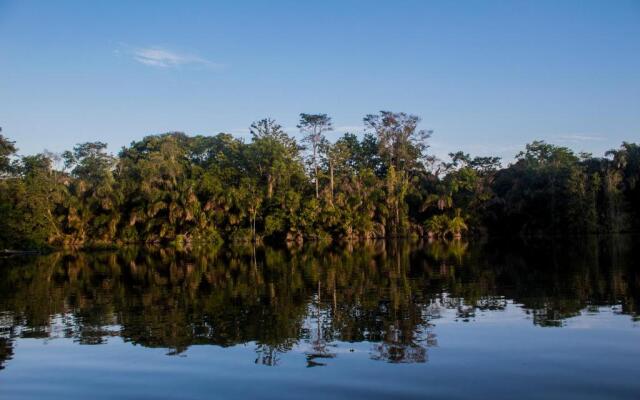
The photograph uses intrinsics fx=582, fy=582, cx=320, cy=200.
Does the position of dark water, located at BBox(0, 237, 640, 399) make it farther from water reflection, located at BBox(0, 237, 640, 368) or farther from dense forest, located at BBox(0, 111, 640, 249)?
dense forest, located at BBox(0, 111, 640, 249)

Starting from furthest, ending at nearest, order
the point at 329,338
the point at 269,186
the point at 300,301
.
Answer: the point at 269,186 < the point at 300,301 < the point at 329,338

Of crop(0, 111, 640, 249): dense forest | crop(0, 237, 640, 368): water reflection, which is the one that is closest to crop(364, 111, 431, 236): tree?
crop(0, 111, 640, 249): dense forest

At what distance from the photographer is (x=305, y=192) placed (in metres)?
70.2

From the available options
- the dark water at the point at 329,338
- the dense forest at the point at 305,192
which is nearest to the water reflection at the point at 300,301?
the dark water at the point at 329,338

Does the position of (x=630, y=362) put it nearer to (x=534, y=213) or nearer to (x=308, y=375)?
(x=308, y=375)

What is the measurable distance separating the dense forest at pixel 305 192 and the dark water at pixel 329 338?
37.7 meters

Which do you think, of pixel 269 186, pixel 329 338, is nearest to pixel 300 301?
pixel 329 338

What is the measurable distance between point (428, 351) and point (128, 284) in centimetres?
1661

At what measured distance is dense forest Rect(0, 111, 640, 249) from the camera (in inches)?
2402

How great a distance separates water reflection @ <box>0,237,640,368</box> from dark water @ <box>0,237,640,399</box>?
0.23 ft

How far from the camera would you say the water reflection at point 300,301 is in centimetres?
1309

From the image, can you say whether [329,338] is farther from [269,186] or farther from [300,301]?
[269,186]

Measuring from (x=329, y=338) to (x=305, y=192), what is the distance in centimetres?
5760

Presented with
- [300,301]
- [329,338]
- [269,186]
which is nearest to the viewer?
[329,338]
